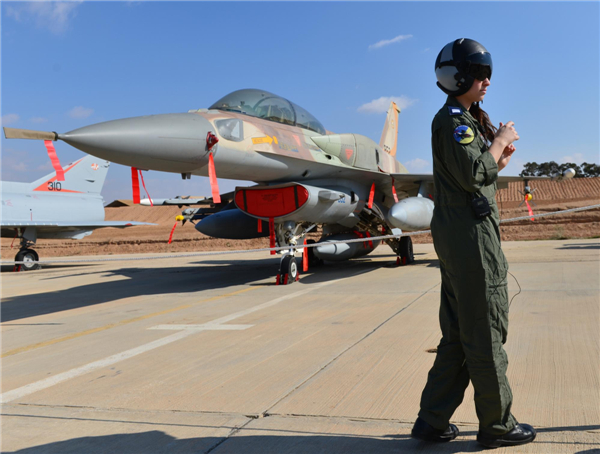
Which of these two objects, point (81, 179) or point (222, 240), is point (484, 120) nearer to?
point (81, 179)

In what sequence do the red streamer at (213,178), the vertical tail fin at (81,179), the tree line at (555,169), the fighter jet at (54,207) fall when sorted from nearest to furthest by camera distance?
the red streamer at (213,178) < the fighter jet at (54,207) < the vertical tail fin at (81,179) < the tree line at (555,169)

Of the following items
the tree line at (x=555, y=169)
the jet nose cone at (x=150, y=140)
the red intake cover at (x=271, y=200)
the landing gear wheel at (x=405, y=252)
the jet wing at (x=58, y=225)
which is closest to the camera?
the jet nose cone at (x=150, y=140)

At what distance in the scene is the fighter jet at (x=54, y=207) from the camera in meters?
17.6

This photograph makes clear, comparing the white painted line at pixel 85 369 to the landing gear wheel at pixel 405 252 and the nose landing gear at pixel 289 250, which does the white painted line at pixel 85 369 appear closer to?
the nose landing gear at pixel 289 250

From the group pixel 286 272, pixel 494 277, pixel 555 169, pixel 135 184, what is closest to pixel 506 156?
pixel 494 277

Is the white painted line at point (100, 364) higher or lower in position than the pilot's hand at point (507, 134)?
lower

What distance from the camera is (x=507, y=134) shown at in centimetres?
239

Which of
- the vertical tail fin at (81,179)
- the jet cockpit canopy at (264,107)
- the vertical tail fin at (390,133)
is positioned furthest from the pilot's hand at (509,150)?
the vertical tail fin at (81,179)

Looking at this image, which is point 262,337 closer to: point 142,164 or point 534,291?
point 142,164

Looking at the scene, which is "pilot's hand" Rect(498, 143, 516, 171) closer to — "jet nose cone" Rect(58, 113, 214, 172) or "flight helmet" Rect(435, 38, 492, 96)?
"flight helmet" Rect(435, 38, 492, 96)

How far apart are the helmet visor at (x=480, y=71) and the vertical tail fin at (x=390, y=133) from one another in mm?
12738

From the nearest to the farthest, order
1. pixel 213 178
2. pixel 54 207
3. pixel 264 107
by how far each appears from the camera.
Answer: pixel 213 178 → pixel 264 107 → pixel 54 207

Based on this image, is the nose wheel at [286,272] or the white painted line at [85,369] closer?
the white painted line at [85,369]

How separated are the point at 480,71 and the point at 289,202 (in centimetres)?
652
